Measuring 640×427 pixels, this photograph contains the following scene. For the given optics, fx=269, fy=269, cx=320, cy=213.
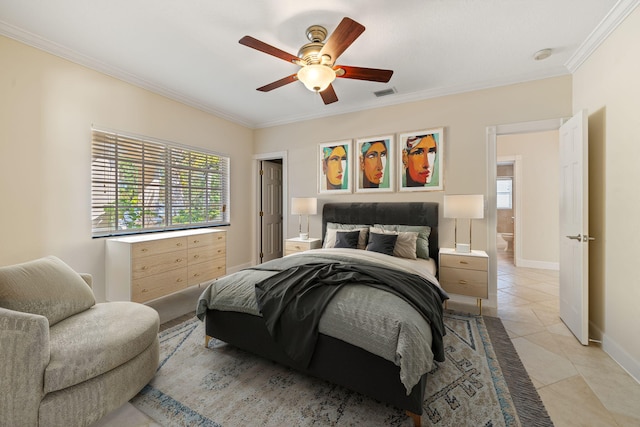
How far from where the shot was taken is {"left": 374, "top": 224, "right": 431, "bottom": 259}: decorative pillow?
347cm

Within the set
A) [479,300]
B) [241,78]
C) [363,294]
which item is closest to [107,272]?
[241,78]

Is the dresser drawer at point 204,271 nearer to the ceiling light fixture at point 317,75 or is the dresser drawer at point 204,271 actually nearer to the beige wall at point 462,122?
the beige wall at point 462,122

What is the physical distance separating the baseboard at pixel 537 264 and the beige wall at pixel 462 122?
2.71m

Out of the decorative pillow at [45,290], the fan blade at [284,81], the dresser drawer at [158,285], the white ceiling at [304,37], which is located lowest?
the dresser drawer at [158,285]

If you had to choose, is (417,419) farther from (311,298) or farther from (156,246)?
(156,246)

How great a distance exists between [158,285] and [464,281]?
3.67 metres

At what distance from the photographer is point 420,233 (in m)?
3.58

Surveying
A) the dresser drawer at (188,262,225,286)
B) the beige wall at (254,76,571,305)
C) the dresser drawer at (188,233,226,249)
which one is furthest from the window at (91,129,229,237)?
the beige wall at (254,76,571,305)

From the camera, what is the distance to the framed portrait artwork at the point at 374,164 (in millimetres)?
4070

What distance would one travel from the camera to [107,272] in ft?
10.4

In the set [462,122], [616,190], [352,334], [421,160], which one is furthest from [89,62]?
[616,190]

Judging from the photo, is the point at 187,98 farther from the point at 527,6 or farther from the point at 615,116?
the point at 615,116

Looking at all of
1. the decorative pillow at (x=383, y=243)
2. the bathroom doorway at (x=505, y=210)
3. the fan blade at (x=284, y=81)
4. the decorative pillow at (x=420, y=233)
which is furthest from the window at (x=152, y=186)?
the bathroom doorway at (x=505, y=210)

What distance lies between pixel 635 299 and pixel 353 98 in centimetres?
363
